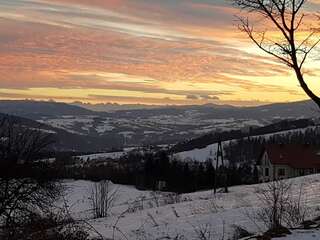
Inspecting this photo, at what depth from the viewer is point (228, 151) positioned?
596ft

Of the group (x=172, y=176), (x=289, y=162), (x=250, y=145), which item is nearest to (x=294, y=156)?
(x=289, y=162)

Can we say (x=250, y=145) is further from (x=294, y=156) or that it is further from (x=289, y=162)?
(x=289, y=162)

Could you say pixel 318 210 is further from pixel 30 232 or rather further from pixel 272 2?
pixel 30 232

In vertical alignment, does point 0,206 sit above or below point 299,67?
below

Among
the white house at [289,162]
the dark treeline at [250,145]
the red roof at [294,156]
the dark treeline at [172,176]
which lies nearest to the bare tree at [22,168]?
the dark treeline at [172,176]

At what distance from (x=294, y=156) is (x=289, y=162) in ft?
6.76

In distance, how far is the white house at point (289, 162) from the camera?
9894 cm

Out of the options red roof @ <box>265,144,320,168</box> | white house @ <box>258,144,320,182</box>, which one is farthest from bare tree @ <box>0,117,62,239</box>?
red roof @ <box>265,144,320,168</box>

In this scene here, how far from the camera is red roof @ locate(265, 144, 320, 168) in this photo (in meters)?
99.0

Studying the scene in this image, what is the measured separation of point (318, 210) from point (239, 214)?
11.1 ft

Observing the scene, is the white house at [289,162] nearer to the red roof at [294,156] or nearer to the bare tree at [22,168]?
the red roof at [294,156]

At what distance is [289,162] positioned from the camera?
99.2 m

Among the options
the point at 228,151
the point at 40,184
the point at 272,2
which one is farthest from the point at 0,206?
the point at 228,151

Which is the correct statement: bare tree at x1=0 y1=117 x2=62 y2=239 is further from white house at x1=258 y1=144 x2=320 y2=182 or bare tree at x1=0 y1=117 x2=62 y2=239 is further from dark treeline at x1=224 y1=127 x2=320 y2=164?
dark treeline at x1=224 y1=127 x2=320 y2=164
